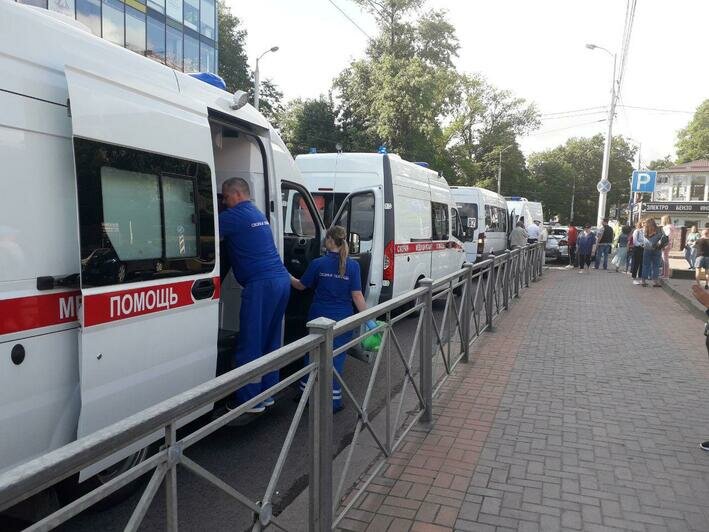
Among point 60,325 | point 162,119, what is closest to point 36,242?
point 60,325

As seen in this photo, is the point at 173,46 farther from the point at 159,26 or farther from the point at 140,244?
the point at 140,244

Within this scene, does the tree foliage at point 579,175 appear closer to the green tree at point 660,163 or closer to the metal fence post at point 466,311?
the green tree at point 660,163

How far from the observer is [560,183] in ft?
238

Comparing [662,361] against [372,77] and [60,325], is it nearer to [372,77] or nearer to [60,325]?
[60,325]

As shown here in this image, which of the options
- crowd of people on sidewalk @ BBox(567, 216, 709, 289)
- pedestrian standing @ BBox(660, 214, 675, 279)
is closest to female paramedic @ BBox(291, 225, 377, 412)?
crowd of people on sidewalk @ BBox(567, 216, 709, 289)

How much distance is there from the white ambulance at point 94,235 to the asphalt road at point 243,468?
0.95 ft

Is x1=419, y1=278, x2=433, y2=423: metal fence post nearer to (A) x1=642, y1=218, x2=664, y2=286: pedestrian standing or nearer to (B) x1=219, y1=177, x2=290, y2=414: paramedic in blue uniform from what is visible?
(B) x1=219, y1=177, x2=290, y2=414: paramedic in blue uniform

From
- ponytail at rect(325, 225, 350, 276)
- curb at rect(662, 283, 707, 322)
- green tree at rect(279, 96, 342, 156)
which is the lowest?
curb at rect(662, 283, 707, 322)

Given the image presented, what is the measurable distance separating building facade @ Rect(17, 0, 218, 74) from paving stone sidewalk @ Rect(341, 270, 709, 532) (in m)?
20.0

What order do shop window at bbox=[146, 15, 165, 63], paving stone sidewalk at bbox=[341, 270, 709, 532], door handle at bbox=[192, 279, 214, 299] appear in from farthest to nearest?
shop window at bbox=[146, 15, 165, 63] → door handle at bbox=[192, 279, 214, 299] → paving stone sidewalk at bbox=[341, 270, 709, 532]

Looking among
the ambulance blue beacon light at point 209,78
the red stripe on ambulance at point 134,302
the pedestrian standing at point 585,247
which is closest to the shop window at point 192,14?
the pedestrian standing at point 585,247

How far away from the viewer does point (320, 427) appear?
2621mm

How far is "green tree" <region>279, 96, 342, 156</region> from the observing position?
3497cm

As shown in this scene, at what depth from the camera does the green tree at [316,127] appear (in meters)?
35.0
